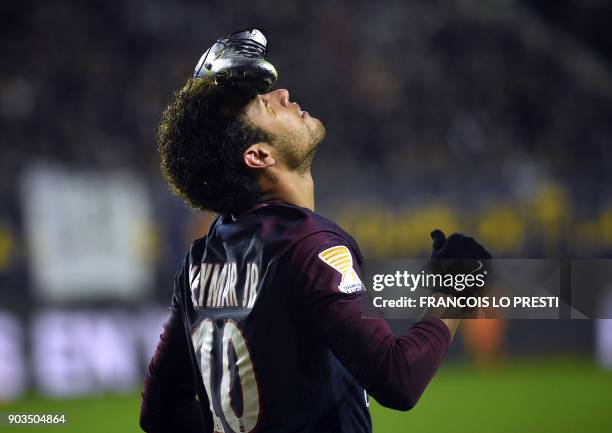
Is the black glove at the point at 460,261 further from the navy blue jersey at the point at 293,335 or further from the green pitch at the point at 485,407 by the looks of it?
the green pitch at the point at 485,407

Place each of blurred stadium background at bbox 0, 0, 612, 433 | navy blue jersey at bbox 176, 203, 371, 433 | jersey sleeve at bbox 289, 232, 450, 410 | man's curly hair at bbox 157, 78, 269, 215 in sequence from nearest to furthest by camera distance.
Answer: jersey sleeve at bbox 289, 232, 450, 410 < navy blue jersey at bbox 176, 203, 371, 433 < man's curly hair at bbox 157, 78, 269, 215 < blurred stadium background at bbox 0, 0, 612, 433

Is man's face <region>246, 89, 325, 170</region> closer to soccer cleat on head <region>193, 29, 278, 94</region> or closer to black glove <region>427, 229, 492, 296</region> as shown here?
soccer cleat on head <region>193, 29, 278, 94</region>

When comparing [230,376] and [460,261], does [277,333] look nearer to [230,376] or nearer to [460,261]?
[230,376]

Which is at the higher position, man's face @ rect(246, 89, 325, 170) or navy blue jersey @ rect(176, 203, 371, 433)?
man's face @ rect(246, 89, 325, 170)

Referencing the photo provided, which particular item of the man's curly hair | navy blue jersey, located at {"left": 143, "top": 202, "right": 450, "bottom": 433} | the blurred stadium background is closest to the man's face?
the man's curly hair

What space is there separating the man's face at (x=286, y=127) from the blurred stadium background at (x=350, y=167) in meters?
4.07

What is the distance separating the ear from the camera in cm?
187

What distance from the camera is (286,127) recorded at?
1.90 m

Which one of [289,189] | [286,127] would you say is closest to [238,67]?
[286,127]

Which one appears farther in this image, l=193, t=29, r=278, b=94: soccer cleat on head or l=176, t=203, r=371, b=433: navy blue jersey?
l=193, t=29, r=278, b=94: soccer cleat on head

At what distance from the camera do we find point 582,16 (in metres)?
13.1

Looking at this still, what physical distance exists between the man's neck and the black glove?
306mm

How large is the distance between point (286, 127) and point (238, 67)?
0.16 metres

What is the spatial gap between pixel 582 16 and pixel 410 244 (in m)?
6.06
